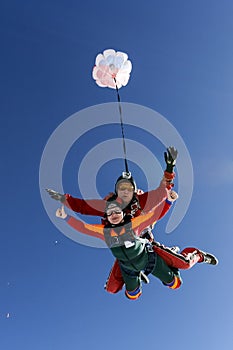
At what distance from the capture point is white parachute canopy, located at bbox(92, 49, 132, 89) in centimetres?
669

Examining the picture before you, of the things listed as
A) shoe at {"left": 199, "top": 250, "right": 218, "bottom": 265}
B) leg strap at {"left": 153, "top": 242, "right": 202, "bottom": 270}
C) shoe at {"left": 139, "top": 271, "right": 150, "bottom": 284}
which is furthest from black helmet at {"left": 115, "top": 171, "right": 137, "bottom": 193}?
shoe at {"left": 199, "top": 250, "right": 218, "bottom": 265}

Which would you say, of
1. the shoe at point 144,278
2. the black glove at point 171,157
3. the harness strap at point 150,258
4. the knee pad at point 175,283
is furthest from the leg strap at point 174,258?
the black glove at point 171,157

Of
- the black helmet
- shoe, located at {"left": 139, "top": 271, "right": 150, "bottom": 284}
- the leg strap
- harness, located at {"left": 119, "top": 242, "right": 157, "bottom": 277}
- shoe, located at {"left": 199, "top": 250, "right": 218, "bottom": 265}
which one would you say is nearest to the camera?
the black helmet

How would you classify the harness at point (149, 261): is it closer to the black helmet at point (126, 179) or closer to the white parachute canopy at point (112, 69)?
the black helmet at point (126, 179)

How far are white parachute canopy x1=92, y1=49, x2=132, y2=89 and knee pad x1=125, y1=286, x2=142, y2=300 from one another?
362 centimetres

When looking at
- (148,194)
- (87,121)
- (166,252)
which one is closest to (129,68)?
(87,121)

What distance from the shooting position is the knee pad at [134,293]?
738 centimetres

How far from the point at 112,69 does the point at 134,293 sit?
3.96m

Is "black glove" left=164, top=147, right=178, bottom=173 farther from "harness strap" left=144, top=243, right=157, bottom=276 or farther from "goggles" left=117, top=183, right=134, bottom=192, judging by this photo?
"harness strap" left=144, top=243, right=157, bottom=276

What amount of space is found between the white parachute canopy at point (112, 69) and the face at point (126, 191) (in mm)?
1664

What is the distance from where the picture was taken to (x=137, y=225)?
21.1ft

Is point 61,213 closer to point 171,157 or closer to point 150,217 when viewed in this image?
point 150,217

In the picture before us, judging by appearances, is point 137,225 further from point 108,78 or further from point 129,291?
point 108,78

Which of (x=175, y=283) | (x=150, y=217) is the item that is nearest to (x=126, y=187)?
(x=150, y=217)
